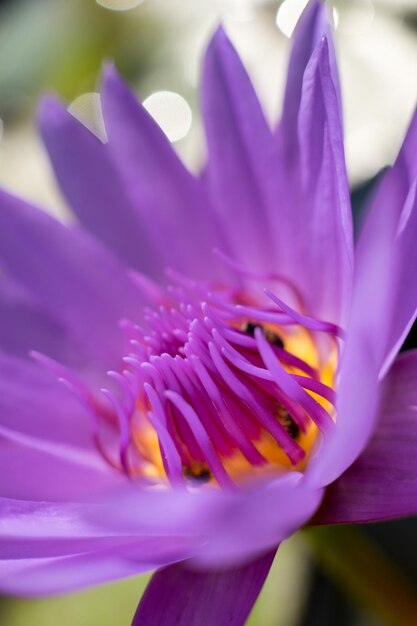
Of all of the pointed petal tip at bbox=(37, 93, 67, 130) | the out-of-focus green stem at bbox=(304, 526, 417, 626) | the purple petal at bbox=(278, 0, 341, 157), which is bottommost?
the out-of-focus green stem at bbox=(304, 526, 417, 626)

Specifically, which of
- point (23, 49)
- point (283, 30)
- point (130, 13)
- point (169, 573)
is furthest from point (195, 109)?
point (169, 573)

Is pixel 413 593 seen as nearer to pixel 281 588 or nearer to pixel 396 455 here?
pixel 281 588

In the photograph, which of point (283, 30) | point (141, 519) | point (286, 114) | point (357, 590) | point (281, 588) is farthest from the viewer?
point (283, 30)

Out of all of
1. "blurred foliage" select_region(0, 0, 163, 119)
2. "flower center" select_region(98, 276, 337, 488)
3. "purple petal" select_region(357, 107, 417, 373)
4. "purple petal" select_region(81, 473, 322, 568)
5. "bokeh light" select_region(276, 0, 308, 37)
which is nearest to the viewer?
"purple petal" select_region(81, 473, 322, 568)

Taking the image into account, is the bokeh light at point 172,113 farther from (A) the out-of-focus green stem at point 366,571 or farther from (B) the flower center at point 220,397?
(A) the out-of-focus green stem at point 366,571

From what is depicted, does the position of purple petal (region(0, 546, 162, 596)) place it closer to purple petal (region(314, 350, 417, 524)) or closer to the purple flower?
the purple flower

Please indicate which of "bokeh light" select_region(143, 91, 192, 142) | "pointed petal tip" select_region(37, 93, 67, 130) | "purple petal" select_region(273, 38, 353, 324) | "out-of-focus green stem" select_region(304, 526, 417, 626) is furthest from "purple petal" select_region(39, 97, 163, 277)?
"bokeh light" select_region(143, 91, 192, 142)

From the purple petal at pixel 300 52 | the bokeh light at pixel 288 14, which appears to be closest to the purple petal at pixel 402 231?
the purple petal at pixel 300 52

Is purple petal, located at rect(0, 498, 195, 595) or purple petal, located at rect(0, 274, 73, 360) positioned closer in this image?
purple petal, located at rect(0, 498, 195, 595)

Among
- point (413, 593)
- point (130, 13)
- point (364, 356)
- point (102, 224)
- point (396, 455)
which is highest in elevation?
point (130, 13)
